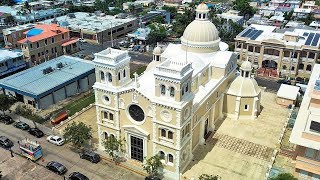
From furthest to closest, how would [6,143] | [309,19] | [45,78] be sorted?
[309,19] < [45,78] < [6,143]

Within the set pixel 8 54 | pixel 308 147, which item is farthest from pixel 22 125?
pixel 308 147

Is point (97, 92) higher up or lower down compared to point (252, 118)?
higher up

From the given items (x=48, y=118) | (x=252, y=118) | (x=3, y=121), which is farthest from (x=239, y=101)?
(x=3, y=121)

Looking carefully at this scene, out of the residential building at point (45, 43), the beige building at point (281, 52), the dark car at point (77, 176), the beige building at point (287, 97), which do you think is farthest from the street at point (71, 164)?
the beige building at point (281, 52)

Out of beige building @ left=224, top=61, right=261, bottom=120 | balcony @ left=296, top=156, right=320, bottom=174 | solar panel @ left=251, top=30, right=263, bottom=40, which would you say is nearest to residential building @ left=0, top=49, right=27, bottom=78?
beige building @ left=224, top=61, right=261, bottom=120

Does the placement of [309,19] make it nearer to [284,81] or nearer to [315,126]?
Result: [284,81]

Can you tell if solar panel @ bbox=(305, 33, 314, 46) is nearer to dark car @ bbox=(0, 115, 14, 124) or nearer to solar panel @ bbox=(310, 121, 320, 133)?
solar panel @ bbox=(310, 121, 320, 133)

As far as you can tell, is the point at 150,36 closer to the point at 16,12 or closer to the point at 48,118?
the point at 48,118
